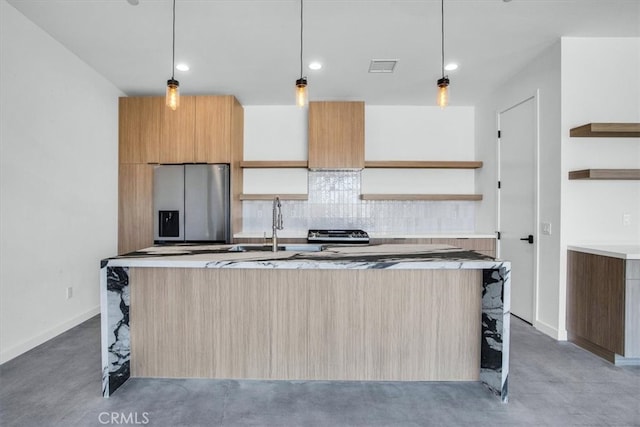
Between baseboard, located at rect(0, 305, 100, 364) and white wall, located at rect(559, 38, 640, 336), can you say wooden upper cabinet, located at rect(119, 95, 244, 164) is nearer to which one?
baseboard, located at rect(0, 305, 100, 364)

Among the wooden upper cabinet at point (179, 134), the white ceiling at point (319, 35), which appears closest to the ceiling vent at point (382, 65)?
the white ceiling at point (319, 35)

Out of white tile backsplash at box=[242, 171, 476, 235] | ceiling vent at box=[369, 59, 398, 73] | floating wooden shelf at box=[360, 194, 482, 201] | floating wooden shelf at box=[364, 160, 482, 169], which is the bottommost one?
white tile backsplash at box=[242, 171, 476, 235]

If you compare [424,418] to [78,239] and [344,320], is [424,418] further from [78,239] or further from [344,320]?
[78,239]

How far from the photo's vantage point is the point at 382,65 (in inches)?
138

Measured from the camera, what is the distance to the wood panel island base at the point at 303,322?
2168 millimetres

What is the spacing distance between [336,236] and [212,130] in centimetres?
198

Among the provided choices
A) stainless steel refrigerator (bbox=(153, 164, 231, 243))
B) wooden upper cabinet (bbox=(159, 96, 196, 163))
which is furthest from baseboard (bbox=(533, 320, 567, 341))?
wooden upper cabinet (bbox=(159, 96, 196, 163))

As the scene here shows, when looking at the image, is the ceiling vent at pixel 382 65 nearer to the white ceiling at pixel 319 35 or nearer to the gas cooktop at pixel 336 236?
the white ceiling at pixel 319 35

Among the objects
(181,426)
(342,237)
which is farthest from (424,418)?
(342,237)

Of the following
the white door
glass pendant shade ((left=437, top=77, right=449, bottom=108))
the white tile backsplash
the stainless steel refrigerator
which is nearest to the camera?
glass pendant shade ((left=437, top=77, right=449, bottom=108))

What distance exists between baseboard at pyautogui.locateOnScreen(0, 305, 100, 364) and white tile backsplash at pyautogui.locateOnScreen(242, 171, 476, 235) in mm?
2039

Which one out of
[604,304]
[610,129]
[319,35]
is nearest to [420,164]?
[610,129]

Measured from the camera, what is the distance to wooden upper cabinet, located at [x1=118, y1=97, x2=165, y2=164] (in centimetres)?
411

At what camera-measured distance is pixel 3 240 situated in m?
2.54
